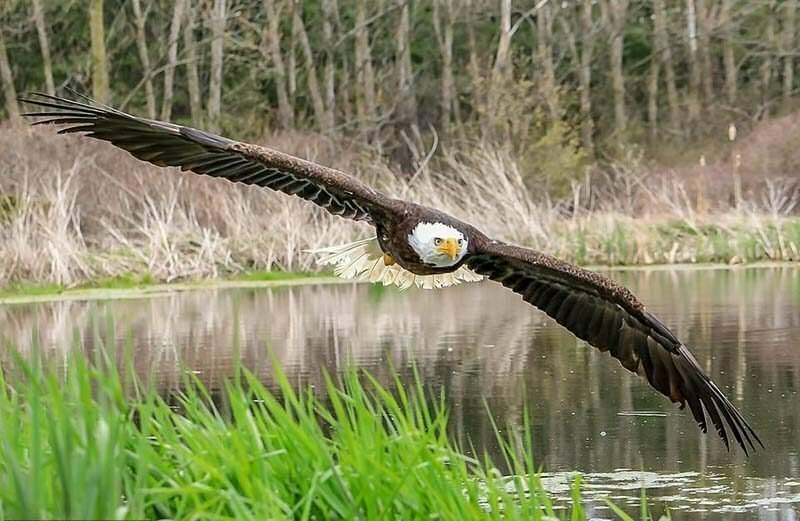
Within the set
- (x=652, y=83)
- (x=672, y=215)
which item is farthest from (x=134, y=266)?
(x=652, y=83)

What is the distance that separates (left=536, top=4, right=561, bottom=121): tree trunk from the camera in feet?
109

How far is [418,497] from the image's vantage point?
5023 millimetres

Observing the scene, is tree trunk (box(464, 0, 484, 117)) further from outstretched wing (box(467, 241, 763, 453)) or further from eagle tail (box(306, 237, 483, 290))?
outstretched wing (box(467, 241, 763, 453))

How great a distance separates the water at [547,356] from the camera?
781 cm

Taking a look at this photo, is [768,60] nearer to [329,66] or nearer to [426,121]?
[426,121]

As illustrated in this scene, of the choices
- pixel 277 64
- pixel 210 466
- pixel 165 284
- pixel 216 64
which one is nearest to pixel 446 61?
pixel 277 64

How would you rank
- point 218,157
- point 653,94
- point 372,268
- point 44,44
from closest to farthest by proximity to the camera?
point 218,157 < point 372,268 < point 44,44 < point 653,94

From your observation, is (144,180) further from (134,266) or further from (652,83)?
(652,83)

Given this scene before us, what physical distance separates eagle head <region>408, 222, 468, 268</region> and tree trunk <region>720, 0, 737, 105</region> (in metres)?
37.2

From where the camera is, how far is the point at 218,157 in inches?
318

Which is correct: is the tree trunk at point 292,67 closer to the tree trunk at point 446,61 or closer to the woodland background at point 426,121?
the woodland background at point 426,121

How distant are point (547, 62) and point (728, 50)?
28.5 feet

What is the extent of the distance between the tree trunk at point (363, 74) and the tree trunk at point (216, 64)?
3444 mm

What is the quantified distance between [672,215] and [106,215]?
29.7 feet
